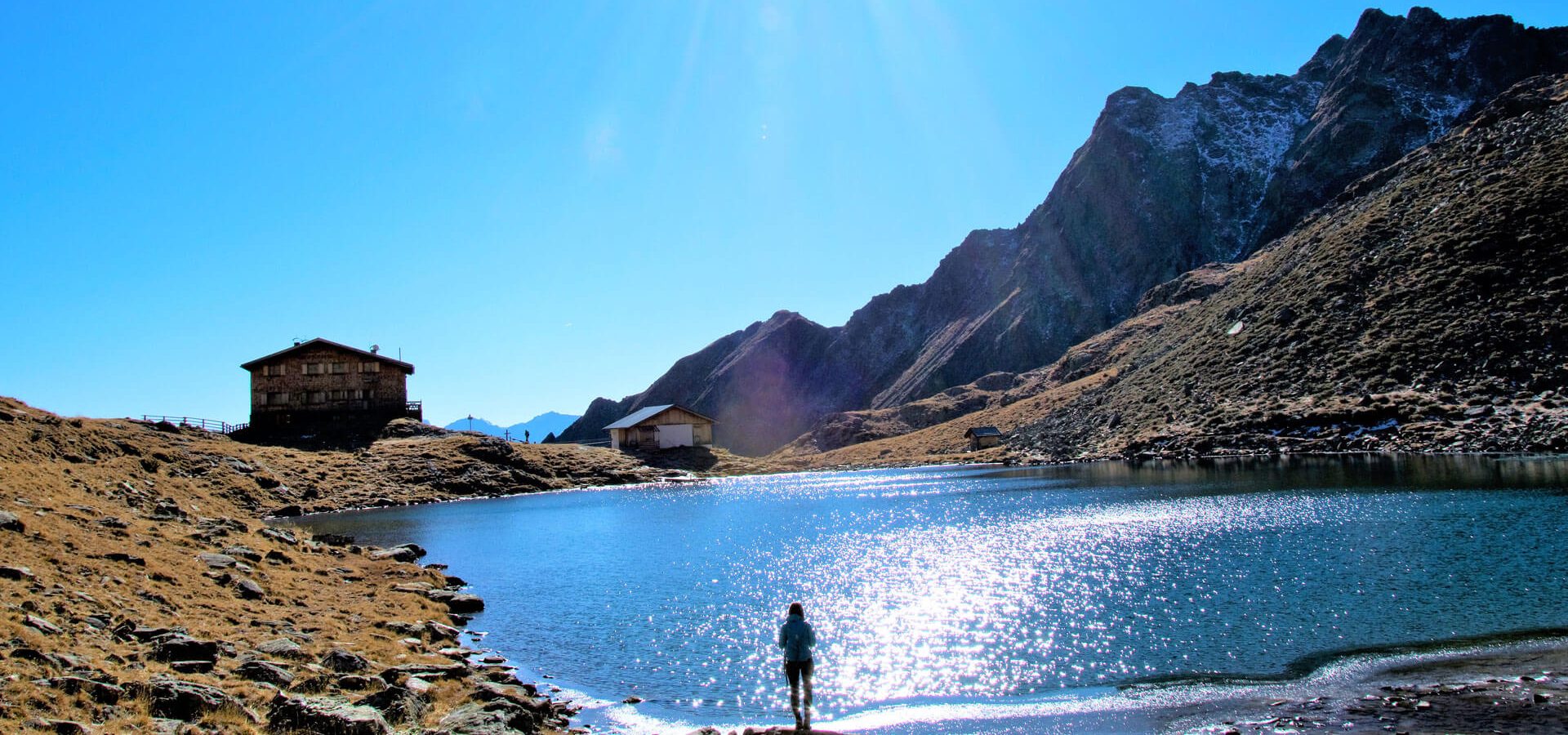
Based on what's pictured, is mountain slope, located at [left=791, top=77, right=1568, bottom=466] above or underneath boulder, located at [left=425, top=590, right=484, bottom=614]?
above

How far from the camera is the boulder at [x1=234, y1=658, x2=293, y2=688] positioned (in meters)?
16.1

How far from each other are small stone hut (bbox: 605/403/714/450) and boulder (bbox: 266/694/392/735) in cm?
11661

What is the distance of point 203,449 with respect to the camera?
7556 centimetres

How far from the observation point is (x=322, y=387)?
110438 millimetres

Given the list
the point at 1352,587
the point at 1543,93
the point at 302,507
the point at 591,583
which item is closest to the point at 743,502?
the point at 302,507

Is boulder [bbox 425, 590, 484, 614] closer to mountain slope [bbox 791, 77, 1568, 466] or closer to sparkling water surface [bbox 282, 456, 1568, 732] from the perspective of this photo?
sparkling water surface [bbox 282, 456, 1568, 732]

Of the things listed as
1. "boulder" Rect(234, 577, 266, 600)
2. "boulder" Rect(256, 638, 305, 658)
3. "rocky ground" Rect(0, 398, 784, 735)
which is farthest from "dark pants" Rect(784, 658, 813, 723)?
"boulder" Rect(234, 577, 266, 600)

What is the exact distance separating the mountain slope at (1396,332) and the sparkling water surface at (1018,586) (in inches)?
594

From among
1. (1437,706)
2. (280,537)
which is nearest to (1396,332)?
(1437,706)

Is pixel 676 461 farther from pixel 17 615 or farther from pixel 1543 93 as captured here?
pixel 1543 93

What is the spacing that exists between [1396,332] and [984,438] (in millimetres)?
64202

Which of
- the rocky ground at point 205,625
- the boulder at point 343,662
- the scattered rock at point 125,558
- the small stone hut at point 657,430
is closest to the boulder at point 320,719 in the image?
the rocky ground at point 205,625

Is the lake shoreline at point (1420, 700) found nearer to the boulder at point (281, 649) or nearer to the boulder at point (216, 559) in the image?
the boulder at point (281, 649)

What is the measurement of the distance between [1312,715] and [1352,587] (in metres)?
12.5
